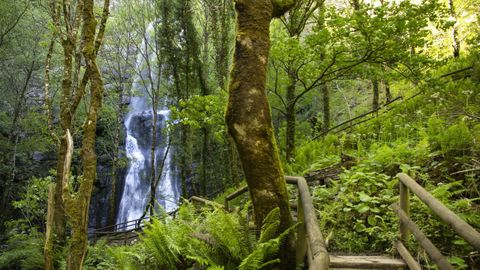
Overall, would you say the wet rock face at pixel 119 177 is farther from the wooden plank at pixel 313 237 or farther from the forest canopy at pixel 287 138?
the wooden plank at pixel 313 237

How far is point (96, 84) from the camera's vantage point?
6191mm

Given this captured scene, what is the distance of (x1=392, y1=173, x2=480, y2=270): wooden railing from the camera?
2.18 m

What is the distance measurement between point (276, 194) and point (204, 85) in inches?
582

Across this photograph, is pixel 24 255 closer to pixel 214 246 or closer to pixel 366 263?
pixel 214 246

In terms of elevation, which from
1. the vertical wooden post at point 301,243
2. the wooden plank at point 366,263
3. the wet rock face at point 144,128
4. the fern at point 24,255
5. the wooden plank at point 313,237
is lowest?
the fern at point 24,255

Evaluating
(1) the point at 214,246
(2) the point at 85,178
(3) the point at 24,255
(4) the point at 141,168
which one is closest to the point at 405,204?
(1) the point at 214,246

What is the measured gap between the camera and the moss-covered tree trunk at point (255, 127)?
3.34 meters

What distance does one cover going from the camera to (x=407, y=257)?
11.5ft

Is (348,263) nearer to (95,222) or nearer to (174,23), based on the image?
(174,23)

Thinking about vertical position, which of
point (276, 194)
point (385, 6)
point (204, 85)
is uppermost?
point (204, 85)

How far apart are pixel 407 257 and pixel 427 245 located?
0.65 meters

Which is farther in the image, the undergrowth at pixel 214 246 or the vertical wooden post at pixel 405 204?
the vertical wooden post at pixel 405 204


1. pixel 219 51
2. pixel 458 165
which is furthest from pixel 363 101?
pixel 458 165

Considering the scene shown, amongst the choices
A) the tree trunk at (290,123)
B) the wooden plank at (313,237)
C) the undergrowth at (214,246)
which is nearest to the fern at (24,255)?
the undergrowth at (214,246)
